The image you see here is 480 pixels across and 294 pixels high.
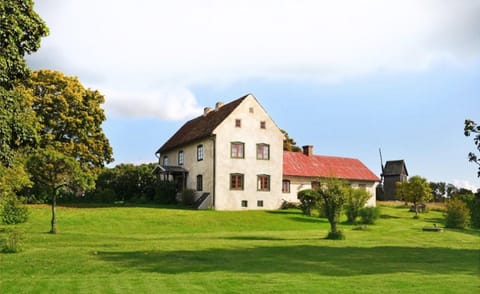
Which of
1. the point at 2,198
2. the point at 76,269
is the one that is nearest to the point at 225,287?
Answer: the point at 76,269

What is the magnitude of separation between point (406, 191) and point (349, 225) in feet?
59.2

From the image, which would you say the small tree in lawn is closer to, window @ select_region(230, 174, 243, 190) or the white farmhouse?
the white farmhouse

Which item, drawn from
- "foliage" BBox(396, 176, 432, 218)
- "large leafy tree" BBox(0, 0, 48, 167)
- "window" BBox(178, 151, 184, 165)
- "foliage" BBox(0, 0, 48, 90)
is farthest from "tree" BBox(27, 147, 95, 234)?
"foliage" BBox(396, 176, 432, 218)

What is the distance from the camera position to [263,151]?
44312mm

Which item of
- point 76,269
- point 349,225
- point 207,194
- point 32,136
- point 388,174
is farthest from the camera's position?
point 388,174

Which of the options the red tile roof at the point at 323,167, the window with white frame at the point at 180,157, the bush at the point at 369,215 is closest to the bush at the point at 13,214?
the window with white frame at the point at 180,157

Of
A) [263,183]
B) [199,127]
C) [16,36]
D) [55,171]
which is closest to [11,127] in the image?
[16,36]

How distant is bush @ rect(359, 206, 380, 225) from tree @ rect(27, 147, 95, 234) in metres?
19.4

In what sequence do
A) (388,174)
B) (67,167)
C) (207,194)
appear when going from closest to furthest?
(67,167) < (207,194) < (388,174)

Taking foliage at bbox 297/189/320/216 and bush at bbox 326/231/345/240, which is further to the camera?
foliage at bbox 297/189/320/216

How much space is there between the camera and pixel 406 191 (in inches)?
1991

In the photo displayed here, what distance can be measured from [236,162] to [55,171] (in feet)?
64.1

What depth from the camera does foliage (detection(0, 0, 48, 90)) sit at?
50.4ft

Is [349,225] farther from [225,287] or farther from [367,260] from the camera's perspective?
[225,287]
